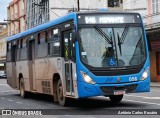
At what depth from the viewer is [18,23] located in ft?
260

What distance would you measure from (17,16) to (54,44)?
2591 inches

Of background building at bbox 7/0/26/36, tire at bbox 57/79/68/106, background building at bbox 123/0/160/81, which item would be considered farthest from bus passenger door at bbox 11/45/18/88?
background building at bbox 7/0/26/36

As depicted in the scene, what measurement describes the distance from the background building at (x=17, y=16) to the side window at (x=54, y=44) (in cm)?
5845

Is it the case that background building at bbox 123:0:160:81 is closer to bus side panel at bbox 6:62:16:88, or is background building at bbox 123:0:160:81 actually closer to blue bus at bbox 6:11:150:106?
bus side panel at bbox 6:62:16:88

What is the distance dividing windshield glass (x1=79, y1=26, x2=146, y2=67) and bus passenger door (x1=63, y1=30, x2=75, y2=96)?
674 millimetres

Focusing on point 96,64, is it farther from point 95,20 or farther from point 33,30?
point 33,30

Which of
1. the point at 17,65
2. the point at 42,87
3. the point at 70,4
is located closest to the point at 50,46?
the point at 42,87

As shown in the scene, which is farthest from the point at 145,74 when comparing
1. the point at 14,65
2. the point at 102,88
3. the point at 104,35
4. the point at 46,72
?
the point at 14,65

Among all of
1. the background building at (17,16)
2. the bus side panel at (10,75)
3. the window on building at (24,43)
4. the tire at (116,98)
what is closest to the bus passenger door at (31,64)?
the window on building at (24,43)

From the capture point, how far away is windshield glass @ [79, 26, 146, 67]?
45.3ft

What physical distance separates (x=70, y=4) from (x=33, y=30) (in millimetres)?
45445

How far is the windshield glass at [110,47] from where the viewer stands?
13805 millimetres

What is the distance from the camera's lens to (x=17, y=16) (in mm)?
80625

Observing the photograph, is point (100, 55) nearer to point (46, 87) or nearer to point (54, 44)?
point (54, 44)
